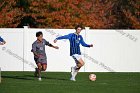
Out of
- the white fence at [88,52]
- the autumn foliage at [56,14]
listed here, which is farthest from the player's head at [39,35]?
the autumn foliage at [56,14]

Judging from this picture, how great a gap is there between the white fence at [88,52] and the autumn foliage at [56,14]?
5259mm

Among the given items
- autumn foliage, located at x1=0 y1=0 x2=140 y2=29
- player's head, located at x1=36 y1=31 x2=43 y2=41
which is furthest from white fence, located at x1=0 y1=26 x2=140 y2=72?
player's head, located at x1=36 y1=31 x2=43 y2=41

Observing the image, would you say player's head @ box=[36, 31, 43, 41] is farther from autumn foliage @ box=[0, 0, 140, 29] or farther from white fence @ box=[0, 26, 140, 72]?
autumn foliage @ box=[0, 0, 140, 29]

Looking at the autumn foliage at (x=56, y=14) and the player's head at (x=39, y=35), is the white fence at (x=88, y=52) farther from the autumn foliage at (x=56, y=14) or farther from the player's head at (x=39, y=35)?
the player's head at (x=39, y=35)

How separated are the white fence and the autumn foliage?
5259 millimetres

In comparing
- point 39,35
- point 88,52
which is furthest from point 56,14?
point 39,35

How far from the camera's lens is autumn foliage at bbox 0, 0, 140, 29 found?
35125 millimetres

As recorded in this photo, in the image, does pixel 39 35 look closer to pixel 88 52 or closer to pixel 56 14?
pixel 88 52

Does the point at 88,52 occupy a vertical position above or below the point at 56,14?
below

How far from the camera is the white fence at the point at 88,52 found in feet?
97.7

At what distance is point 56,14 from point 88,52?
568cm

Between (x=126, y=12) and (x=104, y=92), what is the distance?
65.7 ft

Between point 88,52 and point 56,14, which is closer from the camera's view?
point 88,52

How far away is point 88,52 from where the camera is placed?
1179 inches
